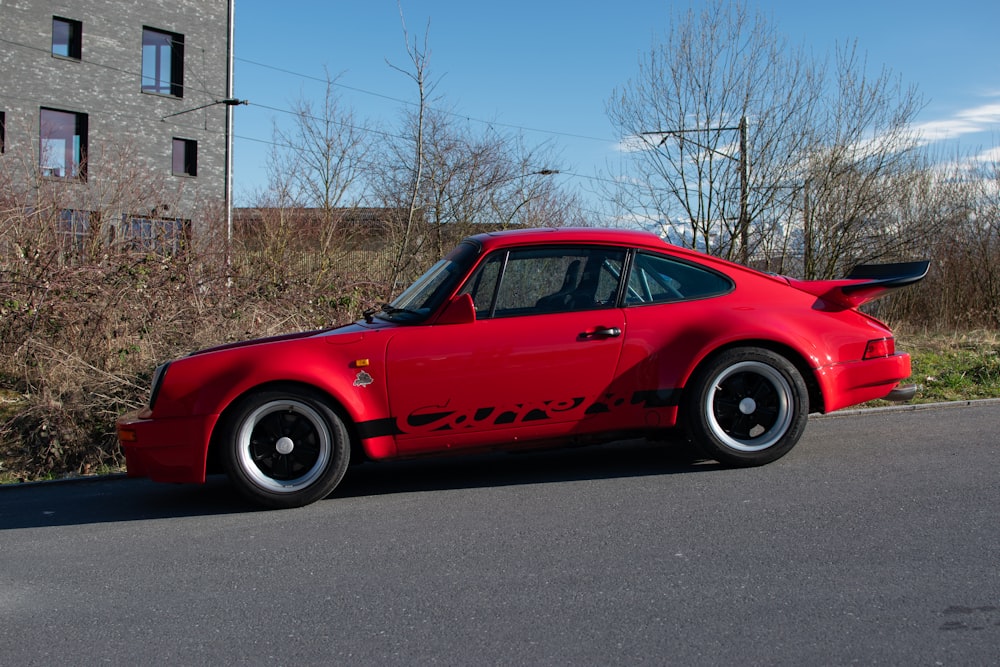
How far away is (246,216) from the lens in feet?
56.3

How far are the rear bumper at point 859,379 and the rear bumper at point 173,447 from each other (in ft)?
12.6

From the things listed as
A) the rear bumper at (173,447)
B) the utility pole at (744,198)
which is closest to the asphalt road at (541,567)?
the rear bumper at (173,447)

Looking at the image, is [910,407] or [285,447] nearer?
[285,447]

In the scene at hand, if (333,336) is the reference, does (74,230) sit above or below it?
above

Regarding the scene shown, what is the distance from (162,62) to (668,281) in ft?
103

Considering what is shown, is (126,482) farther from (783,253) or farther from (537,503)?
(783,253)

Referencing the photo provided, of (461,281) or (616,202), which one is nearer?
(461,281)

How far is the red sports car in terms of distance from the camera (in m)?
5.47

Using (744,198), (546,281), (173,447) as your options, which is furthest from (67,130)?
(546,281)

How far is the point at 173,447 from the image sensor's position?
17.9ft

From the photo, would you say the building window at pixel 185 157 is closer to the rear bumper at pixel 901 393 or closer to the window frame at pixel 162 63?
the window frame at pixel 162 63

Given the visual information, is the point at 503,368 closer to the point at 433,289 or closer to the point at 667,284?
the point at 433,289

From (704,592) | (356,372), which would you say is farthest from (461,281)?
(704,592)

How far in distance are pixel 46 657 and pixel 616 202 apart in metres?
13.8
